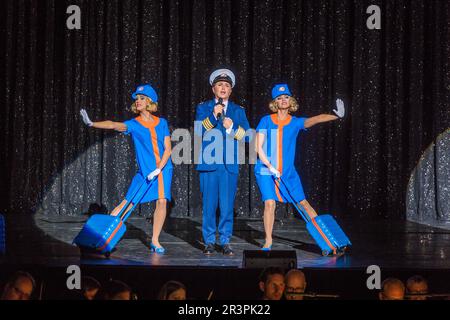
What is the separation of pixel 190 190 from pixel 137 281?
11.6ft

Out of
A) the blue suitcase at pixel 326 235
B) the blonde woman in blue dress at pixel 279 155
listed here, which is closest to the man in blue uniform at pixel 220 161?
the blonde woman in blue dress at pixel 279 155

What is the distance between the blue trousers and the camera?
5547mm

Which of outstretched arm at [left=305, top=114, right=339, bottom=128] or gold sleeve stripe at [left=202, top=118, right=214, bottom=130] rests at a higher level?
outstretched arm at [left=305, top=114, right=339, bottom=128]

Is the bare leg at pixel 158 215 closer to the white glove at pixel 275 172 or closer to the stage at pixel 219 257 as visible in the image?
the stage at pixel 219 257

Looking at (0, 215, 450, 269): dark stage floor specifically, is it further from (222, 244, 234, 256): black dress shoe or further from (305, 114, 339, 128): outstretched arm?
(305, 114, 339, 128): outstretched arm

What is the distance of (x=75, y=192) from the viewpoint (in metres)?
7.96

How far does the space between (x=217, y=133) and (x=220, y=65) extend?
2448 millimetres

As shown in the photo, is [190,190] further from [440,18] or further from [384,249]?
[440,18]

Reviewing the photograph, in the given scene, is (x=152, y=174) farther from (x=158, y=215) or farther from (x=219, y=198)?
(x=219, y=198)

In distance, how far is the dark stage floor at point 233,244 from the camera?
5.15m

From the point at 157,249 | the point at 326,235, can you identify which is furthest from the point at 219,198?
the point at 326,235

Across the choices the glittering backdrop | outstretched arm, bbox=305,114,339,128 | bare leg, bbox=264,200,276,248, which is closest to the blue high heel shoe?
bare leg, bbox=264,200,276,248

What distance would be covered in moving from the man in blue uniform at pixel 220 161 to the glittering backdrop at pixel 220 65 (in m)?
2.28

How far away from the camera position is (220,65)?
7.79 metres
